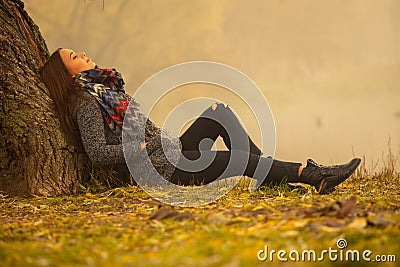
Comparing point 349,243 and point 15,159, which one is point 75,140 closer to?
point 15,159

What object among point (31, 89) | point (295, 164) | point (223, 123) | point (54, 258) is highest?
point (31, 89)

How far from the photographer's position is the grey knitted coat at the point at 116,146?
4.40 meters

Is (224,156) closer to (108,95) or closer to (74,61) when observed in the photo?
(108,95)

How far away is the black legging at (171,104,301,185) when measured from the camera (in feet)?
14.7

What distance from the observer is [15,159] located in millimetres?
4598

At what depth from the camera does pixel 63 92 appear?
472 cm

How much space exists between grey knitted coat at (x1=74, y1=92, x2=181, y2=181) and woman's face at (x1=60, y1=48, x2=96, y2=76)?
38 cm

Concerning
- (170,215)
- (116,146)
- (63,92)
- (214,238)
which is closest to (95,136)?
(116,146)

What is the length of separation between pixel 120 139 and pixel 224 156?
109cm

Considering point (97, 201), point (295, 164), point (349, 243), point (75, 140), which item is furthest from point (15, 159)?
point (349, 243)

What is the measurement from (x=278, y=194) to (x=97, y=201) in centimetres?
174

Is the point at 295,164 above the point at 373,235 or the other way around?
above

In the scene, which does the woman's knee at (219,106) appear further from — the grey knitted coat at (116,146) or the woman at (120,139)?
the grey knitted coat at (116,146)

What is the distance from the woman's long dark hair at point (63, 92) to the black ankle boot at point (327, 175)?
8.15ft
